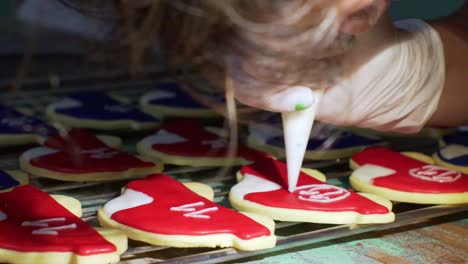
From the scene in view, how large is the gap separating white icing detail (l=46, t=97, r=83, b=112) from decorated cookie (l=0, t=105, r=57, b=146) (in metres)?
0.07

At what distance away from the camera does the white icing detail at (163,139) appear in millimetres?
1404

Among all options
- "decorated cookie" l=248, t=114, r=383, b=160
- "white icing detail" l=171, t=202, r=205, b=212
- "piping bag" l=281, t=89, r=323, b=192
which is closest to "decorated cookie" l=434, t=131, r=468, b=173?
"decorated cookie" l=248, t=114, r=383, b=160

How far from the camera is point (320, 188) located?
118 centimetres

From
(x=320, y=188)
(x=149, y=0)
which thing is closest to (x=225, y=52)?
(x=149, y=0)

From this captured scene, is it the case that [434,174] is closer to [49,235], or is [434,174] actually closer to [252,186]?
[252,186]

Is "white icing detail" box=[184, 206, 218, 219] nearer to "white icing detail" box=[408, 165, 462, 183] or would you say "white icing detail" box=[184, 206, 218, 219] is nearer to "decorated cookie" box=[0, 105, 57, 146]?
"white icing detail" box=[408, 165, 462, 183]

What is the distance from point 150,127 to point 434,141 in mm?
473

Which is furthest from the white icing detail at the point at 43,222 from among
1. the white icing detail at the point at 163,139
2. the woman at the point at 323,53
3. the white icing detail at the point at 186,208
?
the white icing detail at the point at 163,139

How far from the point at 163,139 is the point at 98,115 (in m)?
0.21

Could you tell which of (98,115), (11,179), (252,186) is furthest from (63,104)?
(252,186)

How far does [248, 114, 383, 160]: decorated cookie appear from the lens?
1394 millimetres

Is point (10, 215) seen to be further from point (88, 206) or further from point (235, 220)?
point (235, 220)

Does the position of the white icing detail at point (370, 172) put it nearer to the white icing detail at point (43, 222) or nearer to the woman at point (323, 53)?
the woman at point (323, 53)

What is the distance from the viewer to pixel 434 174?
1.26m
